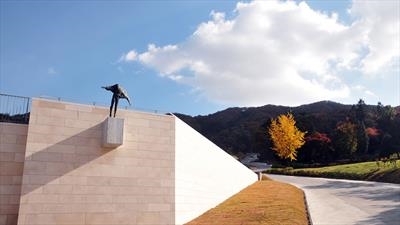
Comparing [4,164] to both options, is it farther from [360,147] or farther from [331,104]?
[331,104]

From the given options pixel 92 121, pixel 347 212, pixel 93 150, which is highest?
pixel 92 121

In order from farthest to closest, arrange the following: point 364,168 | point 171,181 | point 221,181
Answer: point 364,168 < point 221,181 < point 171,181

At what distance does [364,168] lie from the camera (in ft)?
133

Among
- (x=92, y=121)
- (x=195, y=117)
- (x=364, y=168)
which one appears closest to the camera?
(x=92, y=121)

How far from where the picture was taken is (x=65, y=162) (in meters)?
12.6

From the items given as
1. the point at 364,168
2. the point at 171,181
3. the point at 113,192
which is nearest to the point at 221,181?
the point at 171,181

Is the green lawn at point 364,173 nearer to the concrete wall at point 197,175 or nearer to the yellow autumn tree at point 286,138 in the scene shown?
the yellow autumn tree at point 286,138

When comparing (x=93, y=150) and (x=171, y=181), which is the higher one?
(x=93, y=150)

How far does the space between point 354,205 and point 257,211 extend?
6.67m

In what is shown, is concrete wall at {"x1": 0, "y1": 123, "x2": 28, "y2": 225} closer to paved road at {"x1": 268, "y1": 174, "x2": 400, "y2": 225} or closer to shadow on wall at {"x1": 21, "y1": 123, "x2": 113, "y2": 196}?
shadow on wall at {"x1": 21, "y1": 123, "x2": 113, "y2": 196}

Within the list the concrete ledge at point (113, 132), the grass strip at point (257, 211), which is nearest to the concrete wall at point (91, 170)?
the concrete ledge at point (113, 132)

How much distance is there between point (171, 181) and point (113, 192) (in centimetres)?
237

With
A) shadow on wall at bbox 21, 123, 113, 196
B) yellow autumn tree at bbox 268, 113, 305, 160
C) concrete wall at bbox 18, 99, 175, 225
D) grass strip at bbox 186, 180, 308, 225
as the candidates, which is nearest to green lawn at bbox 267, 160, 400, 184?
yellow autumn tree at bbox 268, 113, 305, 160

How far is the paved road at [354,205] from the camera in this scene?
16047 mm
